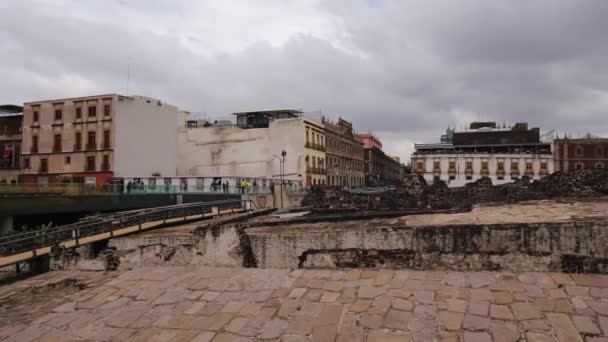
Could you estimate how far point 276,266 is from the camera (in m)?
10.0

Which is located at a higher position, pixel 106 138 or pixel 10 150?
pixel 106 138

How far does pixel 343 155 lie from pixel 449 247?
45.7 meters

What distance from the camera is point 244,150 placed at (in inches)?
1716

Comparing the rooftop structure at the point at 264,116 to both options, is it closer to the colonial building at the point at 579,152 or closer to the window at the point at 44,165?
the window at the point at 44,165

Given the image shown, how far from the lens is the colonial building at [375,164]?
65.5 m

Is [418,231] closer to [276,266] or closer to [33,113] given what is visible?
[276,266]

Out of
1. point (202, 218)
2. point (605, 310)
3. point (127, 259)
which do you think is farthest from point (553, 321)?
point (202, 218)

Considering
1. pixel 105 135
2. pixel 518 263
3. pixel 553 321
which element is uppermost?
pixel 105 135

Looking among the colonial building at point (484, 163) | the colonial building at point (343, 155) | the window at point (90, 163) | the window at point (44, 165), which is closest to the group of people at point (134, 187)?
the window at point (90, 163)

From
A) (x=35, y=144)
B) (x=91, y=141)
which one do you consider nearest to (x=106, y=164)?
(x=91, y=141)

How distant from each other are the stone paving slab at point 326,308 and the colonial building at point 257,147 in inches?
1267

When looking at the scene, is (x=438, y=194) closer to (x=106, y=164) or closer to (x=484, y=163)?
(x=106, y=164)

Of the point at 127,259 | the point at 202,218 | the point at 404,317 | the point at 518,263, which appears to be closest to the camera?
the point at 404,317

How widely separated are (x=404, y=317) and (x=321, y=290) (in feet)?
6.03
